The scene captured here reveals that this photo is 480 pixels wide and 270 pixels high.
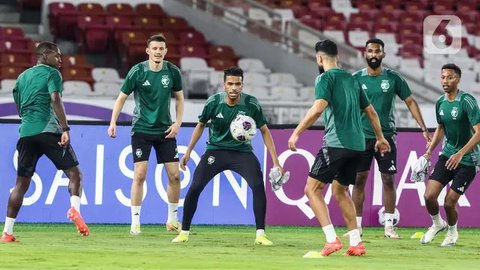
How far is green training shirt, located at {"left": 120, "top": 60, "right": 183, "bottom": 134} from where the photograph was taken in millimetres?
16438

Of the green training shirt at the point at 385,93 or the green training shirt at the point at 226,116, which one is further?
the green training shirt at the point at 385,93

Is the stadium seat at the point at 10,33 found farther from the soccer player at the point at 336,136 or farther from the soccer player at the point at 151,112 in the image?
the soccer player at the point at 336,136

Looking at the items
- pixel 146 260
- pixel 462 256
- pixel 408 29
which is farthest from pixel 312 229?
pixel 408 29

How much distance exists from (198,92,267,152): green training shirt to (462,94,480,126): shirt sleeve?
2.27 m

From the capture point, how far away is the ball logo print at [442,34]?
31.2 metres

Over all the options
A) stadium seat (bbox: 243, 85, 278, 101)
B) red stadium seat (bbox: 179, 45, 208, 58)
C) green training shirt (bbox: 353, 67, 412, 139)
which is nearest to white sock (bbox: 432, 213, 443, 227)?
green training shirt (bbox: 353, 67, 412, 139)

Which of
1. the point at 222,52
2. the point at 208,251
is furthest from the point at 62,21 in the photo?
the point at 208,251

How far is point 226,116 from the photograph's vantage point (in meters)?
15.6

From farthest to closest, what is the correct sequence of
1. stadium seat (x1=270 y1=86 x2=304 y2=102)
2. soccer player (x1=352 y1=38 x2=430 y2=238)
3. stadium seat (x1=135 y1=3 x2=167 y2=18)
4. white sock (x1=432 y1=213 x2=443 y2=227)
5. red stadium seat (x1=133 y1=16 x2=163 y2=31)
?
stadium seat (x1=135 y1=3 x2=167 y2=18) < red stadium seat (x1=133 y1=16 x2=163 y2=31) < stadium seat (x1=270 y1=86 x2=304 y2=102) < soccer player (x1=352 y1=38 x2=430 y2=238) < white sock (x1=432 y1=213 x2=443 y2=227)

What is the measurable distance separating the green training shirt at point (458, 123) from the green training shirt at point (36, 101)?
432 cm

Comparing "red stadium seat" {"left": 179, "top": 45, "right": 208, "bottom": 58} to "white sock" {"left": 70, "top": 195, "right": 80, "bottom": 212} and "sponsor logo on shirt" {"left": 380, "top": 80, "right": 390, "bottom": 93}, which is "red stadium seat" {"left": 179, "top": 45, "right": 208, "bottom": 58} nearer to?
"sponsor logo on shirt" {"left": 380, "top": 80, "right": 390, "bottom": 93}

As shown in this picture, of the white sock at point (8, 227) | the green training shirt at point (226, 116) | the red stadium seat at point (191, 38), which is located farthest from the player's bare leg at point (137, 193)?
the red stadium seat at point (191, 38)

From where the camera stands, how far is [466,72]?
99.3 ft

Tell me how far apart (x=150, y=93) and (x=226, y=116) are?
1.27 m
